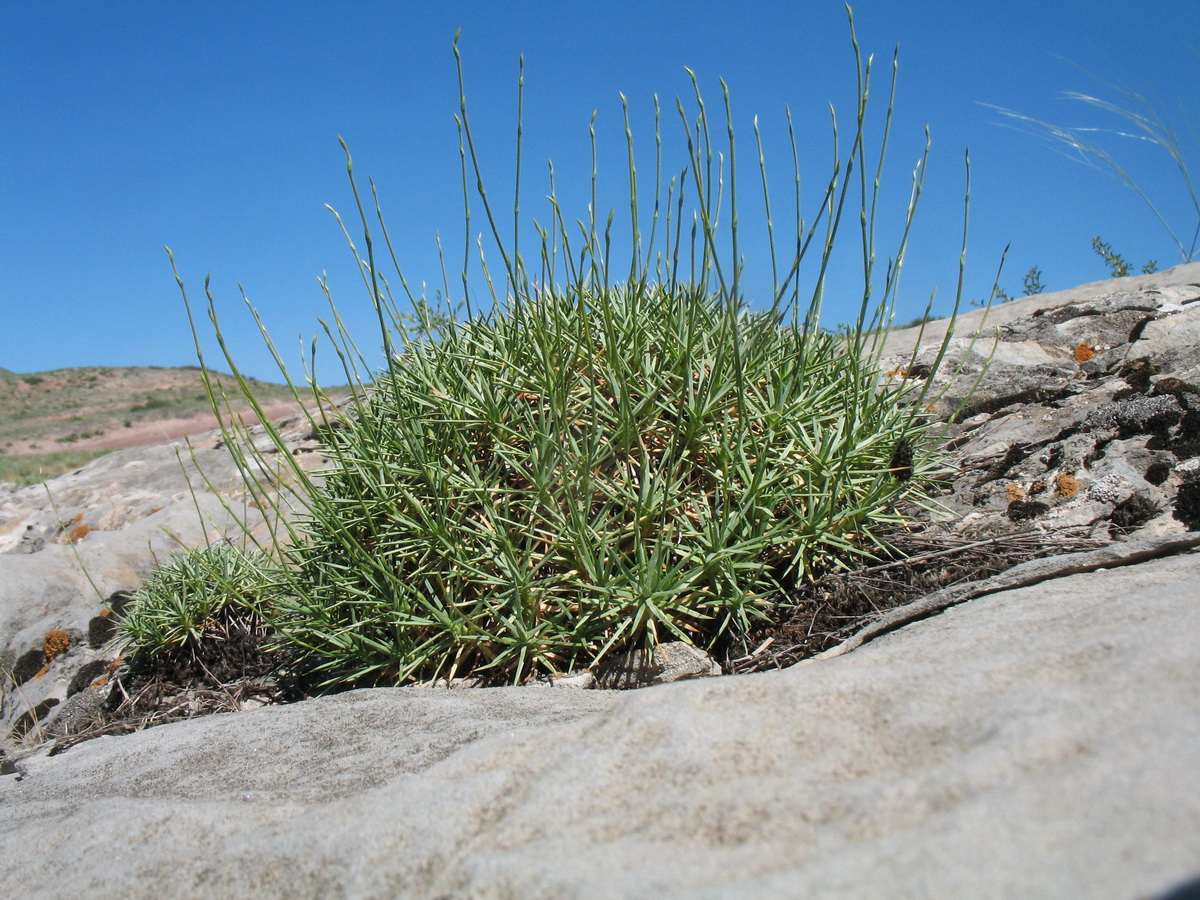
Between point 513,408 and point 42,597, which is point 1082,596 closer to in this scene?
point 513,408

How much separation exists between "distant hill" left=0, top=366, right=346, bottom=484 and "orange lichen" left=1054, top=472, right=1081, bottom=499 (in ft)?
46.6

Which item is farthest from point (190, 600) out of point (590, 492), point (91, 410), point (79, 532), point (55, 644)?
point (91, 410)

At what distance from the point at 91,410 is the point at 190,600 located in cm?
3526

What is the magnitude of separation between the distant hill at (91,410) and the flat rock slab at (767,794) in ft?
45.1

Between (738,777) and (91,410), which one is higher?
(91,410)

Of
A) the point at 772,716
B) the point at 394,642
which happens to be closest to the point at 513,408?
the point at 394,642

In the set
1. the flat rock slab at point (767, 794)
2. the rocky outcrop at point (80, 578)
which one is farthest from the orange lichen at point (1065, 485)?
the rocky outcrop at point (80, 578)

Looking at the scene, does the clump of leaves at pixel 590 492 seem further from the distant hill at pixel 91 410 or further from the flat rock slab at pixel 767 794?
the distant hill at pixel 91 410

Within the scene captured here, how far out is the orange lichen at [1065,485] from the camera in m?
2.70

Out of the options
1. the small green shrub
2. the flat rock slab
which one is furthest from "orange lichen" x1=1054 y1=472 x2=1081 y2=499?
the small green shrub

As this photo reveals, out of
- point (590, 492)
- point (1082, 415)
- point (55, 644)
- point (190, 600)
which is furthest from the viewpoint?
point (55, 644)

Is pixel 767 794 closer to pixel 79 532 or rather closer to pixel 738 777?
pixel 738 777

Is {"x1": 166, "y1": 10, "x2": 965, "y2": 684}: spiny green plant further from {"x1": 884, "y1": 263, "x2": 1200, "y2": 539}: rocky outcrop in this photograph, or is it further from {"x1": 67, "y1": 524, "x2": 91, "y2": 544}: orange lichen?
{"x1": 67, "y1": 524, "x2": 91, "y2": 544}: orange lichen

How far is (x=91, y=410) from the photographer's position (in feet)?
109
